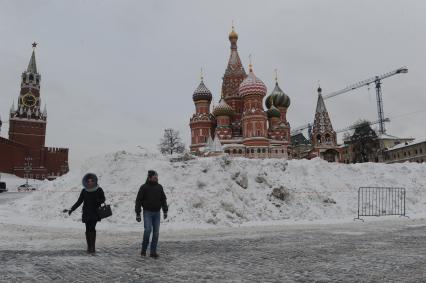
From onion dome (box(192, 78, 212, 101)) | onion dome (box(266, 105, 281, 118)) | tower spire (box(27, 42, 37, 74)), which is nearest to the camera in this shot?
onion dome (box(192, 78, 212, 101))

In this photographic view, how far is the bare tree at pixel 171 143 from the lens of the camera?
71250mm

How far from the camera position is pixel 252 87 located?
55.0 meters

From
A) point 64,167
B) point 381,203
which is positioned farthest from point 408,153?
point 64,167

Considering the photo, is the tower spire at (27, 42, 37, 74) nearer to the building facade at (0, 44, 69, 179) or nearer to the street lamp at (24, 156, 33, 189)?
the building facade at (0, 44, 69, 179)

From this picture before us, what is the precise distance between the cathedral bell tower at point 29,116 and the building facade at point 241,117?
5582 centimetres

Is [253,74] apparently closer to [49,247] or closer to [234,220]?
[234,220]

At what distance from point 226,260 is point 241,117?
52.2 meters

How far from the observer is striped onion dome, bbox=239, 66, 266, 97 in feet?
180

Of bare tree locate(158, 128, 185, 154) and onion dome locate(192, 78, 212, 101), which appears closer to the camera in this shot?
onion dome locate(192, 78, 212, 101)

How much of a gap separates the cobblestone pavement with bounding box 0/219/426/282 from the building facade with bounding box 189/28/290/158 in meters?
40.9

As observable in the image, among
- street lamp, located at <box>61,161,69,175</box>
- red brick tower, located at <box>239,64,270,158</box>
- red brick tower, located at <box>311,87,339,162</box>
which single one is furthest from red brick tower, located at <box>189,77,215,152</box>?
street lamp, located at <box>61,161,69,175</box>

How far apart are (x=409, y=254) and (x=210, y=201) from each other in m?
9.56

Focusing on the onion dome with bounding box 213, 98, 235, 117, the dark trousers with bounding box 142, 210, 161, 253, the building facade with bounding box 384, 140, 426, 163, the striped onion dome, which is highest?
the striped onion dome

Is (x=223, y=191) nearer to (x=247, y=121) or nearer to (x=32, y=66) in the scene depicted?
(x=247, y=121)
